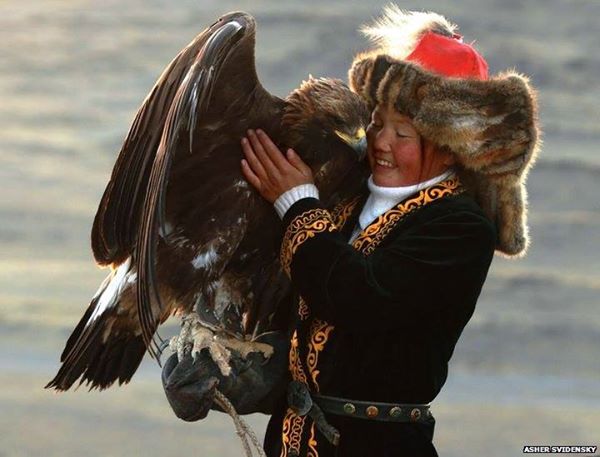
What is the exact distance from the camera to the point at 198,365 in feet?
8.80

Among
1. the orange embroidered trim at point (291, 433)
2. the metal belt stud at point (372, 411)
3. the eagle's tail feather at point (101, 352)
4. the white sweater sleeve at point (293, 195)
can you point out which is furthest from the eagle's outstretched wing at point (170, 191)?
the metal belt stud at point (372, 411)

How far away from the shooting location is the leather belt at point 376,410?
2.51 m

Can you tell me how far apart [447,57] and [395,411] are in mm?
696

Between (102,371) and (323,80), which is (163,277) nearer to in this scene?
(102,371)

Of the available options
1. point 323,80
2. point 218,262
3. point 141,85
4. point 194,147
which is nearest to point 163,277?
point 218,262

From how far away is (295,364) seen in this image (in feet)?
8.71

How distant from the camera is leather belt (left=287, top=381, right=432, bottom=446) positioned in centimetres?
251

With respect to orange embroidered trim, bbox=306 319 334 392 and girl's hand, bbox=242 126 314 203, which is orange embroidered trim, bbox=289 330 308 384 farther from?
girl's hand, bbox=242 126 314 203

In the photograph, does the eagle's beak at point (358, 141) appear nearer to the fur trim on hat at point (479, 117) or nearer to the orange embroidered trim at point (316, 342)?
the fur trim on hat at point (479, 117)

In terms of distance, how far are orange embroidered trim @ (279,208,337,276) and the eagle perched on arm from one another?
1.06 feet

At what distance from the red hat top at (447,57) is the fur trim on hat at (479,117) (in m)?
0.03

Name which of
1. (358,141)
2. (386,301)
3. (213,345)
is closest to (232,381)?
(213,345)

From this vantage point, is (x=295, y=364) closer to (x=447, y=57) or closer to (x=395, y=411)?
(x=395, y=411)

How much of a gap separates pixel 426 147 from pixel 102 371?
932 millimetres
